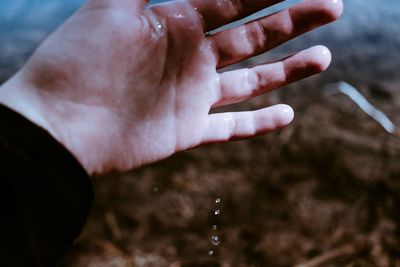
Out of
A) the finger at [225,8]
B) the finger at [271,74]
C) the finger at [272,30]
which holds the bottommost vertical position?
the finger at [271,74]

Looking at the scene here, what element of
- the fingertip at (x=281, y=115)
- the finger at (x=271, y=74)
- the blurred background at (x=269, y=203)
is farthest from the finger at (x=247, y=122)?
the blurred background at (x=269, y=203)

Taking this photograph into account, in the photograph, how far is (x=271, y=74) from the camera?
6.92 feet

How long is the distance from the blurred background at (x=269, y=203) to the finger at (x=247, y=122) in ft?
4.11

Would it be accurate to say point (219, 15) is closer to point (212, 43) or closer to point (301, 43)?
point (212, 43)

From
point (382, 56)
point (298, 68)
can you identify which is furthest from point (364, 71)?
point (298, 68)

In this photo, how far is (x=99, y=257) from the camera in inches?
117

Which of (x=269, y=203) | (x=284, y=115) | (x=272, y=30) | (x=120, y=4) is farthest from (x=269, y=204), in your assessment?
(x=120, y=4)

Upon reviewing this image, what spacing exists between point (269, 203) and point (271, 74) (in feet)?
5.36

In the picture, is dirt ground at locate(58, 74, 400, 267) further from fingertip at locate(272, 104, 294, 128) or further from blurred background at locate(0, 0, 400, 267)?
fingertip at locate(272, 104, 294, 128)

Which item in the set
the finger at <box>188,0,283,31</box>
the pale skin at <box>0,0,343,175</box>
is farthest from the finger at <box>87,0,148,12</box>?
the finger at <box>188,0,283,31</box>

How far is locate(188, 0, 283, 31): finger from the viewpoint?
1983 mm

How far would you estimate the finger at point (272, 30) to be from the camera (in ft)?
6.57

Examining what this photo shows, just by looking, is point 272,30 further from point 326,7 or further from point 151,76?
point 151,76

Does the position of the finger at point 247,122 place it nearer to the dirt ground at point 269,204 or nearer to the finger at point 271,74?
the finger at point 271,74
